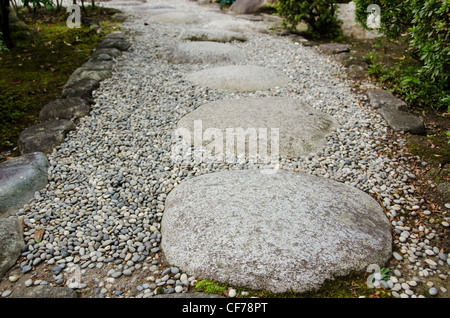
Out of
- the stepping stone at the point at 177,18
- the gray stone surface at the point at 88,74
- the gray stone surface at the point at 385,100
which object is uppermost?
the stepping stone at the point at 177,18

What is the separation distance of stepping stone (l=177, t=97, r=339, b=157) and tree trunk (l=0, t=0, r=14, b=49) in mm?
4565

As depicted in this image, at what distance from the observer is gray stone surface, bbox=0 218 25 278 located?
7.66 feet

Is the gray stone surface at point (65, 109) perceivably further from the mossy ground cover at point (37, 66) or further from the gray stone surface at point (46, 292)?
the gray stone surface at point (46, 292)

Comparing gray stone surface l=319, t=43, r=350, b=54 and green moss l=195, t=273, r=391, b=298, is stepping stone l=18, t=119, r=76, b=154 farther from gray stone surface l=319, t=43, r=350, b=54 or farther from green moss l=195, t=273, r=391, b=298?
gray stone surface l=319, t=43, r=350, b=54

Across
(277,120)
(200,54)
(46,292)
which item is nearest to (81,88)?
(200,54)

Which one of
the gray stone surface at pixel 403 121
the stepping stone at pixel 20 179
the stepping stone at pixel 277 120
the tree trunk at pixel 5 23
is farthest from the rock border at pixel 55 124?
the gray stone surface at pixel 403 121

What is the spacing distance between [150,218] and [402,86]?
165 inches

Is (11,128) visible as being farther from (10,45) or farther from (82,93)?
(10,45)

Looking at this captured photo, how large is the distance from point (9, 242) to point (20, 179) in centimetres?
80

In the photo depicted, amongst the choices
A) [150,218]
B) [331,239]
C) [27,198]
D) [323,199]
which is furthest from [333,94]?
[27,198]

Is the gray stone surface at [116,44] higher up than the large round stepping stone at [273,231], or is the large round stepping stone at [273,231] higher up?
the gray stone surface at [116,44]

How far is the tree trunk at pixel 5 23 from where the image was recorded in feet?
Answer: 18.7

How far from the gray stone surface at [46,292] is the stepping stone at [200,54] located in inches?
194

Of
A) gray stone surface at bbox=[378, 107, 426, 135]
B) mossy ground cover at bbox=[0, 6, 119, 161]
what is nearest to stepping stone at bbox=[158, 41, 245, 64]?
mossy ground cover at bbox=[0, 6, 119, 161]
